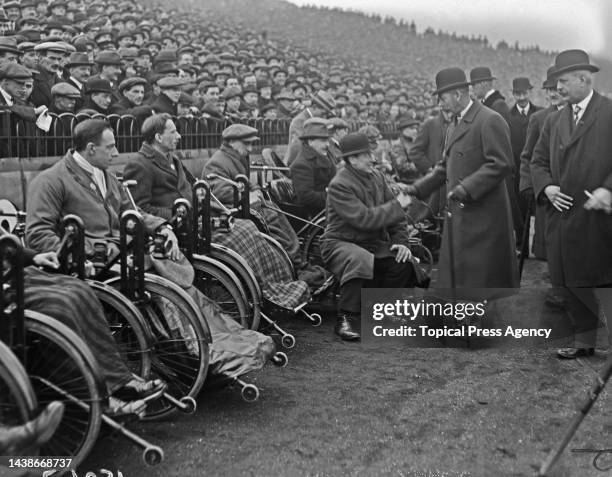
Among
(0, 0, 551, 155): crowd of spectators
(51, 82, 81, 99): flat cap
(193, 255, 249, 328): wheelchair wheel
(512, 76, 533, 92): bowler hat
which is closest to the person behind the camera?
(193, 255, 249, 328): wheelchair wheel

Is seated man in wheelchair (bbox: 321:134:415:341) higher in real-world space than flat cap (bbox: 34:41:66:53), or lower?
lower

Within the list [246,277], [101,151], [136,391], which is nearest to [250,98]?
[246,277]

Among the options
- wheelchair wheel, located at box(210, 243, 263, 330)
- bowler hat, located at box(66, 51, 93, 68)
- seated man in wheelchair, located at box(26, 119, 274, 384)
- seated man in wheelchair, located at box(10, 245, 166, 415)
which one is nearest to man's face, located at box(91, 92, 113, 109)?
bowler hat, located at box(66, 51, 93, 68)

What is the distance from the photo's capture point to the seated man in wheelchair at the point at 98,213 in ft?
14.7

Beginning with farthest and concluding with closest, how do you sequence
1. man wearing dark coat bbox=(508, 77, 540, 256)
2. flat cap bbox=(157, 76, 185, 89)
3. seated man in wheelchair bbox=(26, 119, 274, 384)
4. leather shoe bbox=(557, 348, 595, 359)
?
flat cap bbox=(157, 76, 185, 89)
man wearing dark coat bbox=(508, 77, 540, 256)
leather shoe bbox=(557, 348, 595, 359)
seated man in wheelchair bbox=(26, 119, 274, 384)

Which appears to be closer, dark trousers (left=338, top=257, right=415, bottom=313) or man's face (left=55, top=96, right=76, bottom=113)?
dark trousers (left=338, top=257, right=415, bottom=313)

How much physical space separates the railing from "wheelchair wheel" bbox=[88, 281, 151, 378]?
11.5ft

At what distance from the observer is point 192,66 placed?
16875 millimetres

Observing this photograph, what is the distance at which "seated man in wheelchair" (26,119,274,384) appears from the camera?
4492 millimetres

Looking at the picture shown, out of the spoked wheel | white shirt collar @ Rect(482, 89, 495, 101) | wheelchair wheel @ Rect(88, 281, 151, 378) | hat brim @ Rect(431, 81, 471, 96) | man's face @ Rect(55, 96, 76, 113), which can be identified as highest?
hat brim @ Rect(431, 81, 471, 96)

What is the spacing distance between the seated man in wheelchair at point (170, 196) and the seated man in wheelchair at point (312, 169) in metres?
1.57

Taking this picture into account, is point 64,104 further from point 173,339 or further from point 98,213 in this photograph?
point 173,339

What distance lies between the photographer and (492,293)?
6316 mm

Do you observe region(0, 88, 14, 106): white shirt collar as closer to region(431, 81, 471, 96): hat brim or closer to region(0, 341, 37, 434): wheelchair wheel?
region(431, 81, 471, 96): hat brim
